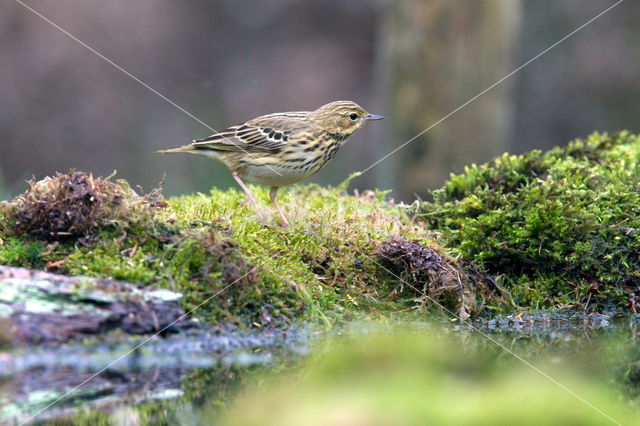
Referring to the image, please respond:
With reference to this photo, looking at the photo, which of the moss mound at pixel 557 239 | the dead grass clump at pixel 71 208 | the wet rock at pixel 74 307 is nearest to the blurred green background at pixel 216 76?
the moss mound at pixel 557 239

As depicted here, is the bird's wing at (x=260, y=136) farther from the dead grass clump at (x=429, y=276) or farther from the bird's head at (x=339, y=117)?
the dead grass clump at (x=429, y=276)

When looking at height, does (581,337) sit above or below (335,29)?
below

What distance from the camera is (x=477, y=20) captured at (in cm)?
888

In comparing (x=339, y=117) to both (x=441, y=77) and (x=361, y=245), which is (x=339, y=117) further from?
(x=441, y=77)

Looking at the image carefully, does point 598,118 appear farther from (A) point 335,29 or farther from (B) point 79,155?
(B) point 79,155

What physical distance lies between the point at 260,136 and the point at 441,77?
3.45 meters

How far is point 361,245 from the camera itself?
4.79 meters

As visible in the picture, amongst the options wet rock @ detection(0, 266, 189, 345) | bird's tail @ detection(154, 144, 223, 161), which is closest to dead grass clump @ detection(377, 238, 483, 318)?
wet rock @ detection(0, 266, 189, 345)

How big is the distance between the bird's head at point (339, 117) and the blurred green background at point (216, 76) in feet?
25.6

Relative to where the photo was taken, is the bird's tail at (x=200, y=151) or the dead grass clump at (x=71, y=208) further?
the bird's tail at (x=200, y=151)

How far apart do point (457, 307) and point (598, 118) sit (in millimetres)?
13753

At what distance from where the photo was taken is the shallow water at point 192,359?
9.32 feet

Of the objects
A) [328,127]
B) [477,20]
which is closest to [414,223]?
[328,127]

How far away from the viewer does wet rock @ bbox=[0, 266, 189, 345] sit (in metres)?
3.39
